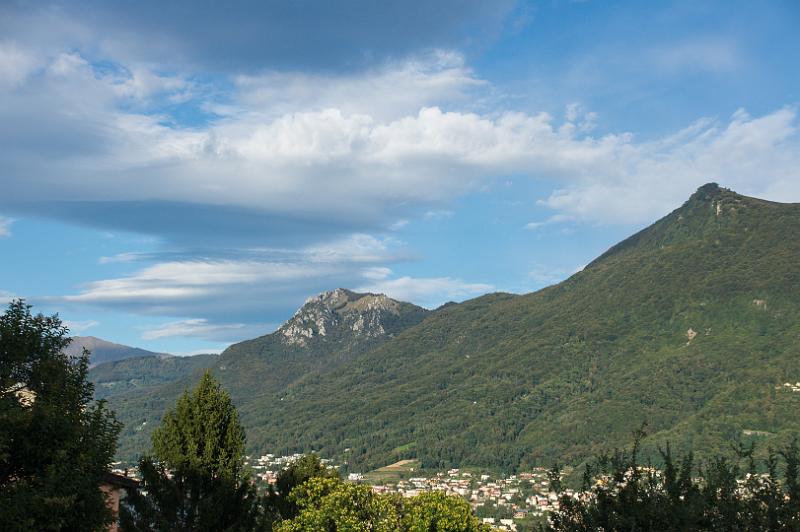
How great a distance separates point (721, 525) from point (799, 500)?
9.14ft

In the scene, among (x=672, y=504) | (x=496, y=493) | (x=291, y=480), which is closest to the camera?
(x=672, y=504)

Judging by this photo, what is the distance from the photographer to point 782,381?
198125mm

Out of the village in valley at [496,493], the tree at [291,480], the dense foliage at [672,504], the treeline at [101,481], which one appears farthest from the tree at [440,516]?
the village in valley at [496,493]

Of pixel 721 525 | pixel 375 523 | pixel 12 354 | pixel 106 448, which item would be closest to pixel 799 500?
pixel 721 525

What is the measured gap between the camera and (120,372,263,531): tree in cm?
2491

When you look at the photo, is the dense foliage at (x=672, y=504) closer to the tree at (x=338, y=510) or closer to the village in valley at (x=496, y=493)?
the tree at (x=338, y=510)

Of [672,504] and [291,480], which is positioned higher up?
[672,504]

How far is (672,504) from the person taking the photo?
1559 centimetres

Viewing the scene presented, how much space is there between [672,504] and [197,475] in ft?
55.0

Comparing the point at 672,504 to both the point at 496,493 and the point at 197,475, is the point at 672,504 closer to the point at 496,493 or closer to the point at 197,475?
the point at 197,475

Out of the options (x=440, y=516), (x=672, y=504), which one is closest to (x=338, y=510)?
(x=440, y=516)

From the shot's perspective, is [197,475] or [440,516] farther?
[440,516]

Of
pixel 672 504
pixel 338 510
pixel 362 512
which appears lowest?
pixel 362 512

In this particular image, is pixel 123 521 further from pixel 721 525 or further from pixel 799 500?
pixel 799 500
